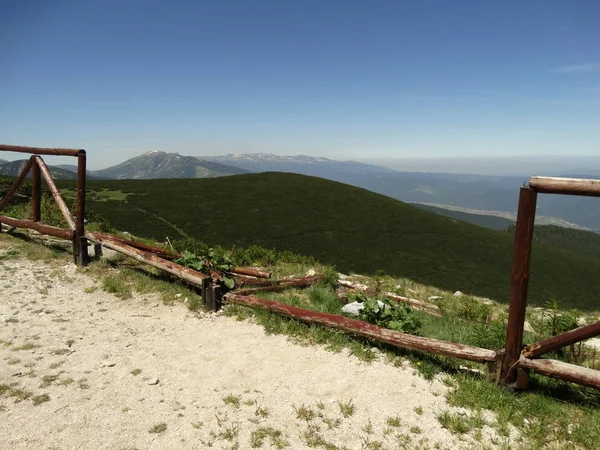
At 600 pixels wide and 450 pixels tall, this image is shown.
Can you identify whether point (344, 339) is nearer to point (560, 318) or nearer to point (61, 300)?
point (560, 318)

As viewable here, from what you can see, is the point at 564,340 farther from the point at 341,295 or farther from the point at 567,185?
the point at 341,295

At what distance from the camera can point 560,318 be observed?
7.59 m

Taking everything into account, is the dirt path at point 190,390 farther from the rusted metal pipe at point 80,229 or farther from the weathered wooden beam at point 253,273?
the rusted metal pipe at point 80,229

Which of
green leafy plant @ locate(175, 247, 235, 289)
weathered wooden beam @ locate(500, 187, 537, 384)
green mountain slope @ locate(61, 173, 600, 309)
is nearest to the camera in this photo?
weathered wooden beam @ locate(500, 187, 537, 384)

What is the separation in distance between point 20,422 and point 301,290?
7.03 meters

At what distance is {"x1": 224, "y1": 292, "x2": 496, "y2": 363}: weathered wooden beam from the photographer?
5.97 metres

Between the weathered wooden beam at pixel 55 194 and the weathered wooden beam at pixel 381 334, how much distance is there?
23.0 feet

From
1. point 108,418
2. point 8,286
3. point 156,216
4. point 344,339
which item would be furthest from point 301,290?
point 156,216

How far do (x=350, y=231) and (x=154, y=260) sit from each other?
70424 mm

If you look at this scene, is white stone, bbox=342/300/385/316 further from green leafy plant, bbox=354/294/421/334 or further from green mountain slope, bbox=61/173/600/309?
green mountain slope, bbox=61/173/600/309

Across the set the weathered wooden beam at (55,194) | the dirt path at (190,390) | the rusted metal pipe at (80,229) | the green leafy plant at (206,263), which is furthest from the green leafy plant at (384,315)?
the weathered wooden beam at (55,194)

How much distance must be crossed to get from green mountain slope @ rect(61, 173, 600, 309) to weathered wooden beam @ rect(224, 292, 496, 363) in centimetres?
5465

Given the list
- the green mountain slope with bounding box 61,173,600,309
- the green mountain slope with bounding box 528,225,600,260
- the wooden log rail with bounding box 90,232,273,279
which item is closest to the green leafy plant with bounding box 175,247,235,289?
the wooden log rail with bounding box 90,232,273,279

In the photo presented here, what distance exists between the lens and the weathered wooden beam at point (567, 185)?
489 cm
